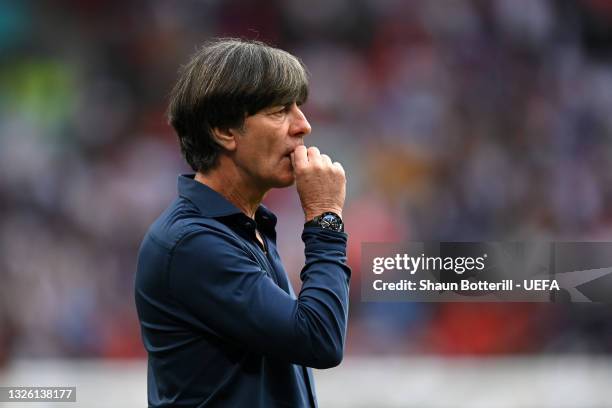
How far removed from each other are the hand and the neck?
113 millimetres

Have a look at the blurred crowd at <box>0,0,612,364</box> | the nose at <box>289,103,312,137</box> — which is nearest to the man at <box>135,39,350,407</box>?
the nose at <box>289,103,312,137</box>

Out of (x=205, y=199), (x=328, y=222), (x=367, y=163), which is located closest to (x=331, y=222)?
(x=328, y=222)

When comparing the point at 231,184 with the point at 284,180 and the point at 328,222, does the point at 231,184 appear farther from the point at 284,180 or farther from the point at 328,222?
the point at 328,222

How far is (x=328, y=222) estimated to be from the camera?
147cm

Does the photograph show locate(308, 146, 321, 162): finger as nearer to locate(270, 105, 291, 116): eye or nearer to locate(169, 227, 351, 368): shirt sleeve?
locate(270, 105, 291, 116): eye

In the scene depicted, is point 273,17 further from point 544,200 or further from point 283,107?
point 283,107

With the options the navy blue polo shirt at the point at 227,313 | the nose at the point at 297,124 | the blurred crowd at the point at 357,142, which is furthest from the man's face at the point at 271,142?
the blurred crowd at the point at 357,142

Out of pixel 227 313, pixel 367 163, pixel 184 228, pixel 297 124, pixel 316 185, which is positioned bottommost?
pixel 227 313

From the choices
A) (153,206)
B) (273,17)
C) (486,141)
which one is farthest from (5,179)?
(486,141)

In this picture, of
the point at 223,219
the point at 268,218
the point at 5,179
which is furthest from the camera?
the point at 5,179

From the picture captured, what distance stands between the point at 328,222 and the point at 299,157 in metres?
0.14

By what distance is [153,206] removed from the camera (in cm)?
383

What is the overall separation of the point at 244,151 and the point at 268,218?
22cm

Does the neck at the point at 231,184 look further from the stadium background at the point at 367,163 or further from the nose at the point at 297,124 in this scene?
the stadium background at the point at 367,163
